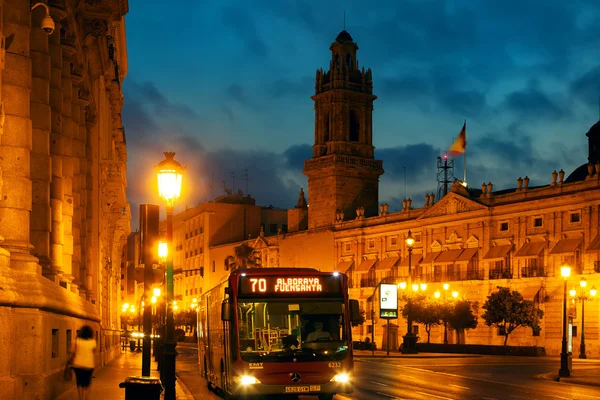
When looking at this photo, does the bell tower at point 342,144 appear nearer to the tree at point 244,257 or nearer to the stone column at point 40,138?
the tree at point 244,257

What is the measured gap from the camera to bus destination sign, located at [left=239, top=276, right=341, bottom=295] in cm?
2042

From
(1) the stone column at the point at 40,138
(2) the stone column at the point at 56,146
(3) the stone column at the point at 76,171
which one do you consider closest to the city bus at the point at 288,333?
(2) the stone column at the point at 56,146

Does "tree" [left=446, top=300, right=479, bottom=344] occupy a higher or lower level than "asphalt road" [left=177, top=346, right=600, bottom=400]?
lower

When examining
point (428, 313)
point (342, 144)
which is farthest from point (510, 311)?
point (342, 144)

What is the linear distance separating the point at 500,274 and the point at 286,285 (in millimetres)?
63585

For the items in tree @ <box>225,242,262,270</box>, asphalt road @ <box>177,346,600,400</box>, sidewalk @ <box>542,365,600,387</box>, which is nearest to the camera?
asphalt road @ <box>177,346,600,400</box>

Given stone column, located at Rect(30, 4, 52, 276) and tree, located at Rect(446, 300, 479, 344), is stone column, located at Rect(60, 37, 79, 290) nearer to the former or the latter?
stone column, located at Rect(30, 4, 52, 276)

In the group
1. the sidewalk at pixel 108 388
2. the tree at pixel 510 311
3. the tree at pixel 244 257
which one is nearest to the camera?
the sidewalk at pixel 108 388

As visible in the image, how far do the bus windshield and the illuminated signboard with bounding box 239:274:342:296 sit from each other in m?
0.18

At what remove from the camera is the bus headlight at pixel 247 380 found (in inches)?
785

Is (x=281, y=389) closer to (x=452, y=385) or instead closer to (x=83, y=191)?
(x=83, y=191)

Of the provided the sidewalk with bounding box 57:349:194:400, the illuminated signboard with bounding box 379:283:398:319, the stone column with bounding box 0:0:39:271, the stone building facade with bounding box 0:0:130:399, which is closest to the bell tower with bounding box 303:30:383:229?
the illuminated signboard with bounding box 379:283:398:319

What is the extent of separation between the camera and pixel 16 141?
16.0 m

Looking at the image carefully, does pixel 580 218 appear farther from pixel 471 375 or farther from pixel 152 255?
pixel 152 255
